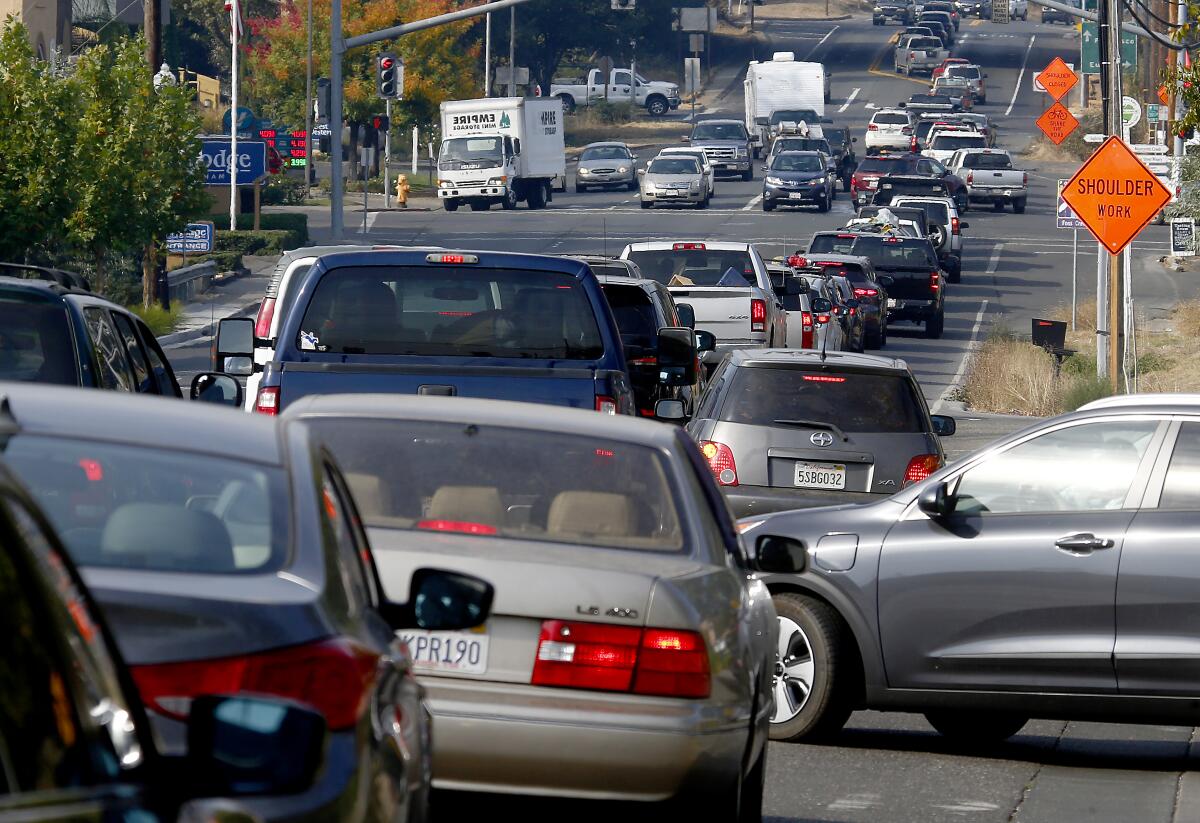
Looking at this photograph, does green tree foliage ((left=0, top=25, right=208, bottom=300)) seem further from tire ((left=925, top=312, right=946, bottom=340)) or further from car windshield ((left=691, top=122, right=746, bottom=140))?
car windshield ((left=691, top=122, right=746, bottom=140))

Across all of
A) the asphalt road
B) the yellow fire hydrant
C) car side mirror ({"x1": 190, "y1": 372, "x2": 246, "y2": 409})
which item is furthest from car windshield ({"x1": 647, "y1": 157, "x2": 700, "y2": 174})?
car side mirror ({"x1": 190, "y1": 372, "x2": 246, "y2": 409})

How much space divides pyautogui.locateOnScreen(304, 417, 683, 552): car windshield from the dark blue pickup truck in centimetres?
316

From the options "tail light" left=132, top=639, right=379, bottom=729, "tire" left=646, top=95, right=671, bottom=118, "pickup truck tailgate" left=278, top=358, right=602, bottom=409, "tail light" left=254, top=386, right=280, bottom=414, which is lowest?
"tail light" left=254, top=386, right=280, bottom=414

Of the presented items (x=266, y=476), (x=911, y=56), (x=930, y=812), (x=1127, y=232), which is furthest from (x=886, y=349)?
(x=911, y=56)

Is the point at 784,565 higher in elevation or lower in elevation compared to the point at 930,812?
higher

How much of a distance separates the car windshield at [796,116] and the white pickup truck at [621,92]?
2086 cm

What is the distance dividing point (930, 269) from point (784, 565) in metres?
31.9

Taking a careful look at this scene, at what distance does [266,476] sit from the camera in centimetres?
432

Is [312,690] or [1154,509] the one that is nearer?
[312,690]

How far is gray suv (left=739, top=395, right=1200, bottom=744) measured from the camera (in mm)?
8633

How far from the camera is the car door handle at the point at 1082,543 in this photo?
866 centimetres

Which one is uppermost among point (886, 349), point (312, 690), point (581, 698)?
point (312, 690)

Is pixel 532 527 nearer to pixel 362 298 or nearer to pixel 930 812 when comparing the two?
pixel 930 812

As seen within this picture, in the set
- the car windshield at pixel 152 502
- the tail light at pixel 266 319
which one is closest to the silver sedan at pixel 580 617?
the car windshield at pixel 152 502
